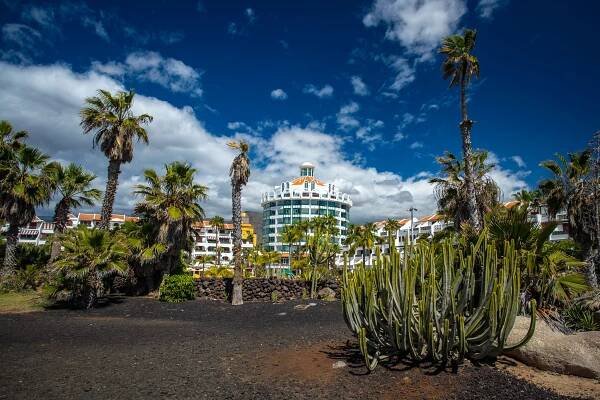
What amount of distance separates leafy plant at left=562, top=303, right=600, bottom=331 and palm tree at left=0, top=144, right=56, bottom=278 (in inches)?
1007

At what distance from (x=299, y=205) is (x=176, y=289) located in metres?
81.3

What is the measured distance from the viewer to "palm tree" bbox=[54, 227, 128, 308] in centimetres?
1828

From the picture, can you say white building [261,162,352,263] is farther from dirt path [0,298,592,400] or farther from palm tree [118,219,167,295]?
dirt path [0,298,592,400]

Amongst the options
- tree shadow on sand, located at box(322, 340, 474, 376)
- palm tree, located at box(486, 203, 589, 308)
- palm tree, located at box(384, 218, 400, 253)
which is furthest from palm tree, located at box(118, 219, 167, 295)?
palm tree, located at box(486, 203, 589, 308)

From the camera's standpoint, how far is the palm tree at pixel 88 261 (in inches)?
720

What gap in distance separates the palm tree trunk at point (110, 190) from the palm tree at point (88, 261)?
3989mm

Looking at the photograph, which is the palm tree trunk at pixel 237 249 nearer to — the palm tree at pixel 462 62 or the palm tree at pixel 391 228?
the palm tree at pixel 391 228

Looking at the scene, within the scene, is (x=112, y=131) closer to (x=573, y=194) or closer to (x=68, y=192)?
(x=68, y=192)

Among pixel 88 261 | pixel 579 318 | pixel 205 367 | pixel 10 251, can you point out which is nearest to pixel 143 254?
pixel 88 261

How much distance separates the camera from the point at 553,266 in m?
9.14

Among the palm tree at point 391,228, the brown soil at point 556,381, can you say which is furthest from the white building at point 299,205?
the brown soil at point 556,381

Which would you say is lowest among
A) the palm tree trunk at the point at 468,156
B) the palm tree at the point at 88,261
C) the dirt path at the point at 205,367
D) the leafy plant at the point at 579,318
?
the dirt path at the point at 205,367

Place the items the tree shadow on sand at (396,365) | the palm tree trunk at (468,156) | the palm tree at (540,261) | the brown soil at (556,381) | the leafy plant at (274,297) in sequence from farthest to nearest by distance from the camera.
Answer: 1. the leafy plant at (274,297)
2. the palm tree trunk at (468,156)
3. the palm tree at (540,261)
4. the tree shadow on sand at (396,365)
5. the brown soil at (556,381)

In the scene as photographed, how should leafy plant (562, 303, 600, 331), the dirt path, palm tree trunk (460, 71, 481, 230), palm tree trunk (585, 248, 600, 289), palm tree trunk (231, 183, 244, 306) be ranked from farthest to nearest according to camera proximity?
palm tree trunk (231, 183, 244, 306), palm tree trunk (460, 71, 481, 230), palm tree trunk (585, 248, 600, 289), leafy plant (562, 303, 600, 331), the dirt path
